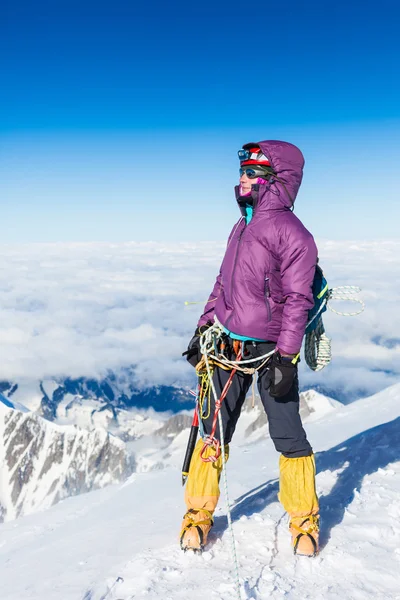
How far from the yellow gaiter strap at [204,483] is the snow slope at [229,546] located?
346 millimetres

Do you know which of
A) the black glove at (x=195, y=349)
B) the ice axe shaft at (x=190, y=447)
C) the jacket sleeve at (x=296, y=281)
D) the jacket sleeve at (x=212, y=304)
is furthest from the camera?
the jacket sleeve at (x=212, y=304)

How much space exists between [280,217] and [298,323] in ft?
3.01

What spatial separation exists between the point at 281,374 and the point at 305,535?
1.43m

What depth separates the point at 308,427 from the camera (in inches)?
433

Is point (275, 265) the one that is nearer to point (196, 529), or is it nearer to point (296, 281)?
point (296, 281)

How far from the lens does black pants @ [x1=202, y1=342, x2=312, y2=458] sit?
4.01 m

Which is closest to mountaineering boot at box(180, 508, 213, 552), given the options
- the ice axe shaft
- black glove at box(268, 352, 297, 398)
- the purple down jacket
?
the ice axe shaft

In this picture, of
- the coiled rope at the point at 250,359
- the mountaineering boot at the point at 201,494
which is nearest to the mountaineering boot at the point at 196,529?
the mountaineering boot at the point at 201,494

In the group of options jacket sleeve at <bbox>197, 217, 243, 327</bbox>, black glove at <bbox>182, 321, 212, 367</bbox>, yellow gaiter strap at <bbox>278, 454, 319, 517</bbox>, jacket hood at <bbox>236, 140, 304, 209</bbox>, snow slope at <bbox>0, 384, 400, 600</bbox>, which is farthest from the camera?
jacket sleeve at <bbox>197, 217, 243, 327</bbox>

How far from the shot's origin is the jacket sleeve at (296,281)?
3.63 meters

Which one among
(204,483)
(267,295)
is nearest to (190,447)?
(204,483)

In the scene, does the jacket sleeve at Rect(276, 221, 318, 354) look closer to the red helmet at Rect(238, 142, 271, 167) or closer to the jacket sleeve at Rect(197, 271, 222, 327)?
the red helmet at Rect(238, 142, 271, 167)

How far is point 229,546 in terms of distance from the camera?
13.1 feet

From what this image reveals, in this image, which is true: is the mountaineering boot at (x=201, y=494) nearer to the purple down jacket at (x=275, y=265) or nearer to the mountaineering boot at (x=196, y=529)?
the mountaineering boot at (x=196, y=529)
